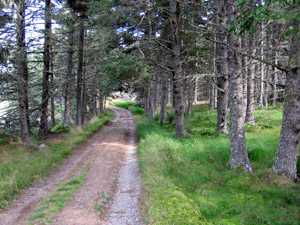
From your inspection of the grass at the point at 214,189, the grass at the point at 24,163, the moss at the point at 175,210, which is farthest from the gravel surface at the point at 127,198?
the grass at the point at 24,163

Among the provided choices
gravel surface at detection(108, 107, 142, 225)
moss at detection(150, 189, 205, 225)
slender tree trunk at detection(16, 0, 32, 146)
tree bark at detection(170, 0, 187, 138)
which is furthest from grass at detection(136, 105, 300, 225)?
slender tree trunk at detection(16, 0, 32, 146)

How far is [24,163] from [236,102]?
7.99 metres

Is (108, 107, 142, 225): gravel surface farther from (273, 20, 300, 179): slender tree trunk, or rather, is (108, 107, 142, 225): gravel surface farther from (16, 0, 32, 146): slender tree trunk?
(16, 0, 32, 146): slender tree trunk

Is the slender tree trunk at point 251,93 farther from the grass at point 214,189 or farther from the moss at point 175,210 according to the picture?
the moss at point 175,210

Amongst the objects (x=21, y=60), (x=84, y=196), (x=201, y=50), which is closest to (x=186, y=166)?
(x=84, y=196)

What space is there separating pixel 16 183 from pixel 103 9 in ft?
30.1

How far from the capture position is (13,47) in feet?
34.0

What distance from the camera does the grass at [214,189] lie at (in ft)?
13.9

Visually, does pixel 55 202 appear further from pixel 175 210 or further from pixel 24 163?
pixel 24 163

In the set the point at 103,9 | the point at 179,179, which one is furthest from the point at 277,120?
the point at 103,9

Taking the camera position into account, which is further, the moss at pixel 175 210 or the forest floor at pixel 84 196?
the forest floor at pixel 84 196

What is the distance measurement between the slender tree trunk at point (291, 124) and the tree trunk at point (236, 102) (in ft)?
3.50

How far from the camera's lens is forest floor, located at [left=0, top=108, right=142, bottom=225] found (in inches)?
199

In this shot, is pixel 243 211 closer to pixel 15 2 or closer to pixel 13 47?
pixel 13 47
